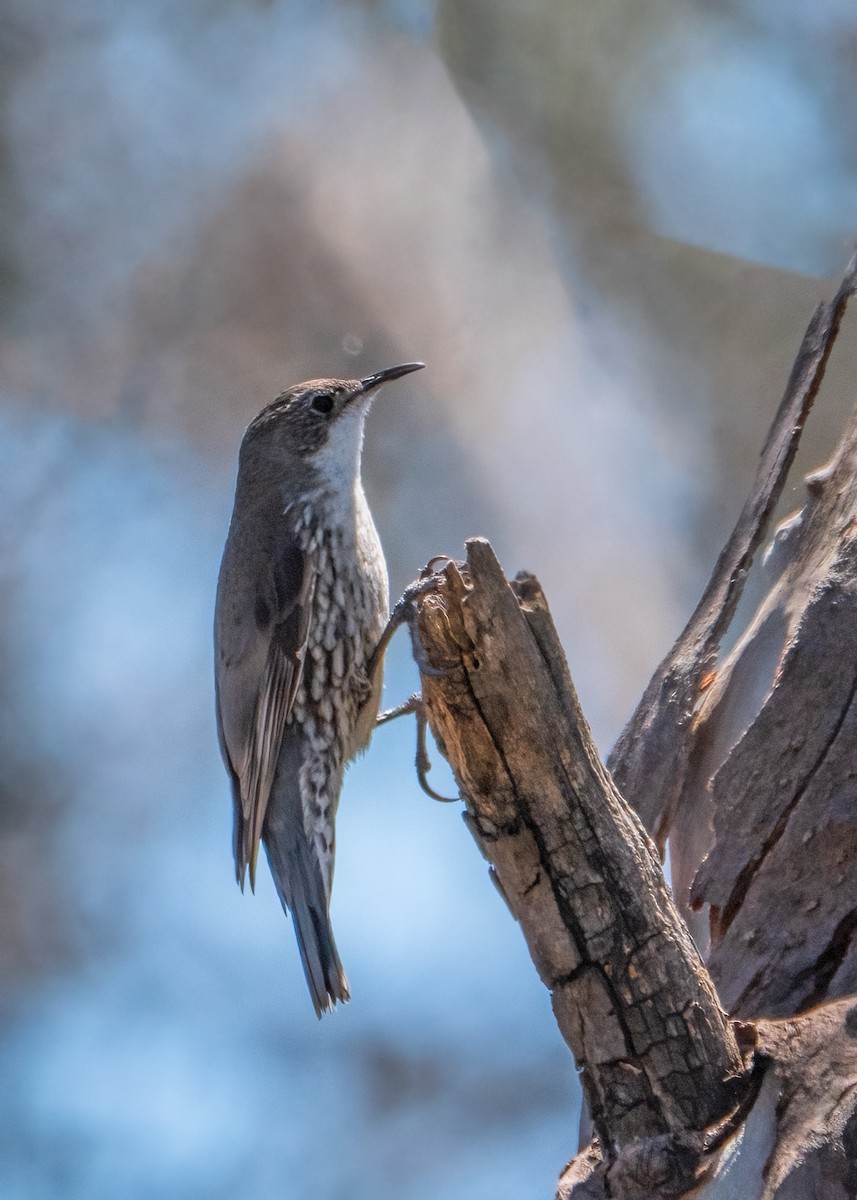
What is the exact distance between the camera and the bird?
2930mm

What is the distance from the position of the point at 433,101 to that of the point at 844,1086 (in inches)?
116

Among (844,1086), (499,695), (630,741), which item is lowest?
(844,1086)

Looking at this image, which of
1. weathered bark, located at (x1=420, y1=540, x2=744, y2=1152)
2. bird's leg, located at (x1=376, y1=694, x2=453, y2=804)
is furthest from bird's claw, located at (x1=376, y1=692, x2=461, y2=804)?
weathered bark, located at (x1=420, y1=540, x2=744, y2=1152)

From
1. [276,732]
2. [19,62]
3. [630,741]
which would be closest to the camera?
[630,741]

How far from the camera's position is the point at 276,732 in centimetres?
293

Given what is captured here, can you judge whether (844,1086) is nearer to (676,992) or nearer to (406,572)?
(676,992)

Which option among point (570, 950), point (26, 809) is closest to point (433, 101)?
point (26, 809)

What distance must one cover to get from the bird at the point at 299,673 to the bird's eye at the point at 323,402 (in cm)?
17

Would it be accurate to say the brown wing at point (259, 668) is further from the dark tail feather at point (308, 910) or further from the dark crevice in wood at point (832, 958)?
the dark crevice in wood at point (832, 958)

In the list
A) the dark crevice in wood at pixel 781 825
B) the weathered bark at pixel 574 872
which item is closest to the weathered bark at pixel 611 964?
the weathered bark at pixel 574 872

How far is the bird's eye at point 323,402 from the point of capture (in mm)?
3174

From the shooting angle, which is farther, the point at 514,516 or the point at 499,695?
the point at 514,516

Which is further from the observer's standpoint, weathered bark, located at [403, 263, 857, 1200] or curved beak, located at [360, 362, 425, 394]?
curved beak, located at [360, 362, 425, 394]

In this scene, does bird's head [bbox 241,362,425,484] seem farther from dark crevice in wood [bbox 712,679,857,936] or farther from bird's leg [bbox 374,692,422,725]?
dark crevice in wood [bbox 712,679,857,936]
